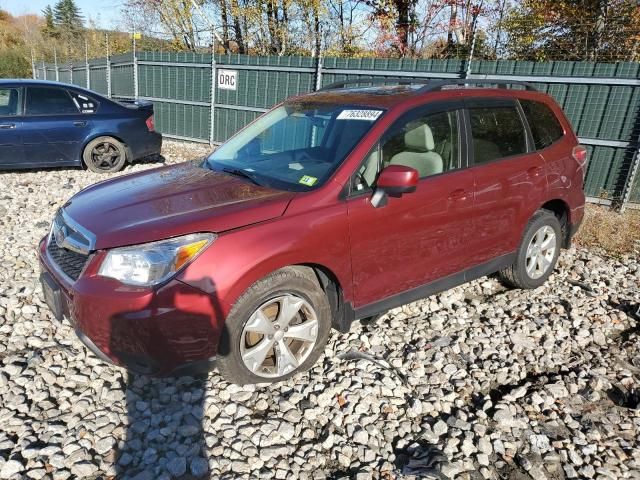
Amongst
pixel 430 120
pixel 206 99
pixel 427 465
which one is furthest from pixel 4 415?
pixel 206 99

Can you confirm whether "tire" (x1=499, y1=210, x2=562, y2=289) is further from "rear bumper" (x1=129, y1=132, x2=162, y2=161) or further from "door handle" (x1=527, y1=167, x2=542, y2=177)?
"rear bumper" (x1=129, y1=132, x2=162, y2=161)

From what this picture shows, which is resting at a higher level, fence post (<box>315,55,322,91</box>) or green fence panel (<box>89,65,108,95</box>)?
fence post (<box>315,55,322,91</box>)

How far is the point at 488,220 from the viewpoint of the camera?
3648 mm

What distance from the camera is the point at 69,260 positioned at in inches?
108

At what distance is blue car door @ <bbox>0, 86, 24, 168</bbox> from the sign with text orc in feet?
15.8

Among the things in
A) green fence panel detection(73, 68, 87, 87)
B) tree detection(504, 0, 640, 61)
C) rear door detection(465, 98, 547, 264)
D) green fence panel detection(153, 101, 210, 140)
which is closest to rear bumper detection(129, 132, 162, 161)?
green fence panel detection(153, 101, 210, 140)

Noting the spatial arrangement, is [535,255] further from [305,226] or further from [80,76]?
[80,76]

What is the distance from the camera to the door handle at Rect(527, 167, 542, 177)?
3.87m

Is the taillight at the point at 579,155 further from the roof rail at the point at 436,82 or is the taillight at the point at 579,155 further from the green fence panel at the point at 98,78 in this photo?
the green fence panel at the point at 98,78

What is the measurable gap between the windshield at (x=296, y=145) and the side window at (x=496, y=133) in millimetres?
926

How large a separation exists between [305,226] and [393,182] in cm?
61

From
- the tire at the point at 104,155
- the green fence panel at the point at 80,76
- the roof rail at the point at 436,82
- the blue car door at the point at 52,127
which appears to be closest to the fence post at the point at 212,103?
the tire at the point at 104,155

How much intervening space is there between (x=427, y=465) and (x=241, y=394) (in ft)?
3.70

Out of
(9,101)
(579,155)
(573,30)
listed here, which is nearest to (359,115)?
(579,155)
